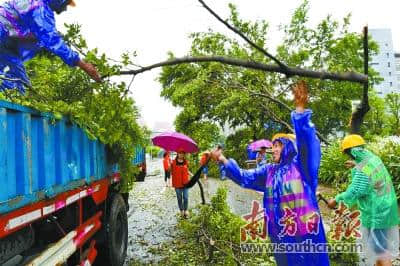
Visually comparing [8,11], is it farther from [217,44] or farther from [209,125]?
[209,125]

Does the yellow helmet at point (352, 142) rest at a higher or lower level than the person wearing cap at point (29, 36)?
lower

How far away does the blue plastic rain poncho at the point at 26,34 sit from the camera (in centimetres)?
397

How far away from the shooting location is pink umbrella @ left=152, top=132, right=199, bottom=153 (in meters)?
7.11

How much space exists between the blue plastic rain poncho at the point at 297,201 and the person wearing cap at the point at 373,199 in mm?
1204

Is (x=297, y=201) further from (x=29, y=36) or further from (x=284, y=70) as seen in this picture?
(x=29, y=36)

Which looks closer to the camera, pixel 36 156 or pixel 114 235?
pixel 36 156

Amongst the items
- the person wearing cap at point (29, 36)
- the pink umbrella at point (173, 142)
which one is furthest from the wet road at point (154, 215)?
the person wearing cap at point (29, 36)

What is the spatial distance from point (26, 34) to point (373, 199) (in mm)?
4146

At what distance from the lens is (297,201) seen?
147 inches

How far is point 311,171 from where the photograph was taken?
12.1ft

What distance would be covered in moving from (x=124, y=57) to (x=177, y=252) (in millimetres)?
3885

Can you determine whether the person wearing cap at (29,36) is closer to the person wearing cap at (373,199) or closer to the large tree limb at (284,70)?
the large tree limb at (284,70)

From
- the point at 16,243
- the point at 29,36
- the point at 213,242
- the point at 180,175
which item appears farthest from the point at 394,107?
the point at 16,243

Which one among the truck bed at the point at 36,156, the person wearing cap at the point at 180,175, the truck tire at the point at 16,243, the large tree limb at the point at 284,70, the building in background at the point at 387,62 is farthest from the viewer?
the building in background at the point at 387,62
